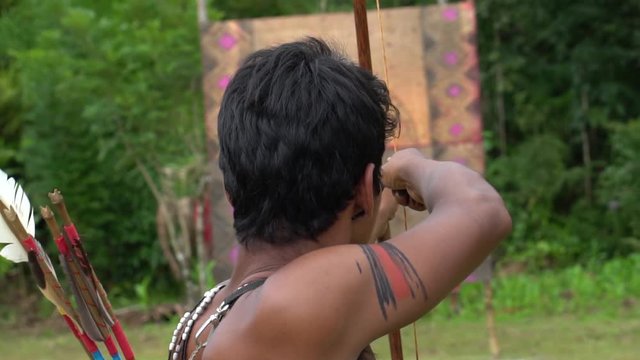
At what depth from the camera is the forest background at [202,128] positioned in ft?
29.6

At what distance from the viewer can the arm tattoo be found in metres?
1.45

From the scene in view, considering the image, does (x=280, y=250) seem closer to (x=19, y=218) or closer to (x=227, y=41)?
(x=19, y=218)

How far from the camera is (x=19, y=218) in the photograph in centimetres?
185

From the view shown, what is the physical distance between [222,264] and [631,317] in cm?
294

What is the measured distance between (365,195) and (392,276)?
113mm

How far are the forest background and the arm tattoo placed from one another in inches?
296

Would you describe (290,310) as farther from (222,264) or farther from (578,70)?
(578,70)

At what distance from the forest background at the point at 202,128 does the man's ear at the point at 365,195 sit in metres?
7.46

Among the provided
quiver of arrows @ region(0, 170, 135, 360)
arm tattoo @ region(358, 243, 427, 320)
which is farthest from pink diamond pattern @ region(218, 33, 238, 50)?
arm tattoo @ region(358, 243, 427, 320)

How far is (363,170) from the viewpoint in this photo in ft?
4.83

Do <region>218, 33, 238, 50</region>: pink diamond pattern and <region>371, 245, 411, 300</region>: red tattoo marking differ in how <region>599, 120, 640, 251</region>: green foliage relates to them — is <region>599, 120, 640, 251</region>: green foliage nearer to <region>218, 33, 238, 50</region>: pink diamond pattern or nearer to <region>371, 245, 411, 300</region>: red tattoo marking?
<region>218, 33, 238, 50</region>: pink diamond pattern

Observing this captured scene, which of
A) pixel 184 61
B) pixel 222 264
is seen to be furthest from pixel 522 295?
pixel 184 61

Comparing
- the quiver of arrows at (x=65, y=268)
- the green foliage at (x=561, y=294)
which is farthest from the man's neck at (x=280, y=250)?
the green foliage at (x=561, y=294)

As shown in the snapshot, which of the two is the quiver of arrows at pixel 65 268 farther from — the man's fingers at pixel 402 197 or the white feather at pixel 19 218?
the man's fingers at pixel 402 197
